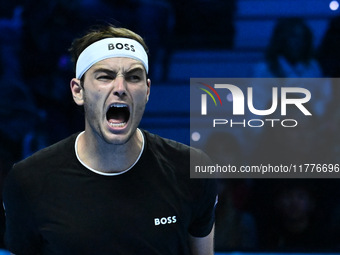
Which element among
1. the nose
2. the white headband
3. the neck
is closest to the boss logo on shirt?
the neck

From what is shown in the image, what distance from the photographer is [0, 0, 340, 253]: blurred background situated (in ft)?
18.1

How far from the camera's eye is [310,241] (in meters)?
5.46

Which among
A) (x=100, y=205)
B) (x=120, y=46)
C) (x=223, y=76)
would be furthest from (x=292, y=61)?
(x=100, y=205)

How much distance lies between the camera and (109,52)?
225cm

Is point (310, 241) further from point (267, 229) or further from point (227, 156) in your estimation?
point (227, 156)

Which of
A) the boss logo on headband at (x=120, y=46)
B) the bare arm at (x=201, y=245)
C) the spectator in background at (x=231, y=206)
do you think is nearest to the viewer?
the boss logo on headband at (x=120, y=46)

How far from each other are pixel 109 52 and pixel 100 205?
0.65 metres

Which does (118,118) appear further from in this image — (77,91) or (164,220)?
(164,220)

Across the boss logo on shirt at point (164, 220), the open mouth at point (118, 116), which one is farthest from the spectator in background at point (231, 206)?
the boss logo on shirt at point (164, 220)

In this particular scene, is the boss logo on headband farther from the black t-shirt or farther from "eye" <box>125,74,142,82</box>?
the black t-shirt

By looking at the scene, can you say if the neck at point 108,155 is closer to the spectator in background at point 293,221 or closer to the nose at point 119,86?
the nose at point 119,86

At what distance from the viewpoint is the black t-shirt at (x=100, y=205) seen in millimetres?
2201

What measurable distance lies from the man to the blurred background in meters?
3.21

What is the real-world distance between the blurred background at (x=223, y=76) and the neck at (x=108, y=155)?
326cm
